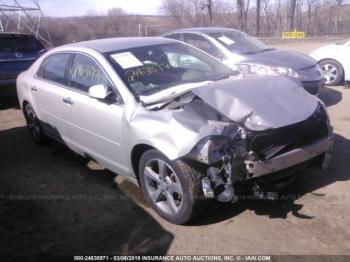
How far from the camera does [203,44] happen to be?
794cm

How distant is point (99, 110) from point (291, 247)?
226 centimetres

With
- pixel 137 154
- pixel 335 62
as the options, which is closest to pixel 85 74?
pixel 137 154

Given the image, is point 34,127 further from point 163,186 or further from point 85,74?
point 163,186

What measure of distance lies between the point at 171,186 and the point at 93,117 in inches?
48.3

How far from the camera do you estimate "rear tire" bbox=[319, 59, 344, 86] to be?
926 cm

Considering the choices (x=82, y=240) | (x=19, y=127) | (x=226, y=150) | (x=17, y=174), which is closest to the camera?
(x=226, y=150)

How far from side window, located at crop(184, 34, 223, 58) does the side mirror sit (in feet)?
13.7

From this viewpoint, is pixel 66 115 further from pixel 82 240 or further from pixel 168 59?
pixel 82 240

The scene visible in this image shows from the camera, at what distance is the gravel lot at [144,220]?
10.9ft

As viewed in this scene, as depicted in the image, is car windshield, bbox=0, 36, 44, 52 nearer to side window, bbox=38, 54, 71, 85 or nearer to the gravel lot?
side window, bbox=38, 54, 71, 85

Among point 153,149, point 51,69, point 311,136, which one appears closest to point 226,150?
point 153,149

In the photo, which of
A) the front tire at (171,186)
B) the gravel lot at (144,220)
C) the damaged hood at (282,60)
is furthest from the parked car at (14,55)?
the front tire at (171,186)

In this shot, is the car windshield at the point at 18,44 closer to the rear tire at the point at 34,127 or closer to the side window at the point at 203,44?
the rear tire at the point at 34,127

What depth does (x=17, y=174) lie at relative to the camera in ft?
16.9
